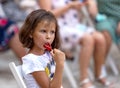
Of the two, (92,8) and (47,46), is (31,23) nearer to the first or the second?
(47,46)

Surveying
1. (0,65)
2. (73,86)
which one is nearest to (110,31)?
(73,86)

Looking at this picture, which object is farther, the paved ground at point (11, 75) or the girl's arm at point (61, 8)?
the paved ground at point (11, 75)

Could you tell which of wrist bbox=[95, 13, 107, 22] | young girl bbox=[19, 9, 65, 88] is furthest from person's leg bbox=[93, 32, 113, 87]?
young girl bbox=[19, 9, 65, 88]

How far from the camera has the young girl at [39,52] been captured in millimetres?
1642

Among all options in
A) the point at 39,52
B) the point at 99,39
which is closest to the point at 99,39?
the point at 99,39

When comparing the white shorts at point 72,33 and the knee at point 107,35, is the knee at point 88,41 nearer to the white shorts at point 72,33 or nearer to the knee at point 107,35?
the white shorts at point 72,33

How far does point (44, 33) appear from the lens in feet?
5.51

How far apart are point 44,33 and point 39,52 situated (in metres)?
0.10

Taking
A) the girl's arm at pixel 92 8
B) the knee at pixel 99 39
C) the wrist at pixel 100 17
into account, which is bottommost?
the knee at pixel 99 39

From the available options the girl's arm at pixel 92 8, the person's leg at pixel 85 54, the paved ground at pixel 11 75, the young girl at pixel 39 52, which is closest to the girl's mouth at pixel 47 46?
the young girl at pixel 39 52

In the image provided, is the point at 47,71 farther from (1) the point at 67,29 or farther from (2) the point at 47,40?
(1) the point at 67,29

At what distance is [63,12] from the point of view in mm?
2957

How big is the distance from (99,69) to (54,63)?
1340 mm

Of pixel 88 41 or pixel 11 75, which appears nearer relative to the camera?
pixel 88 41
